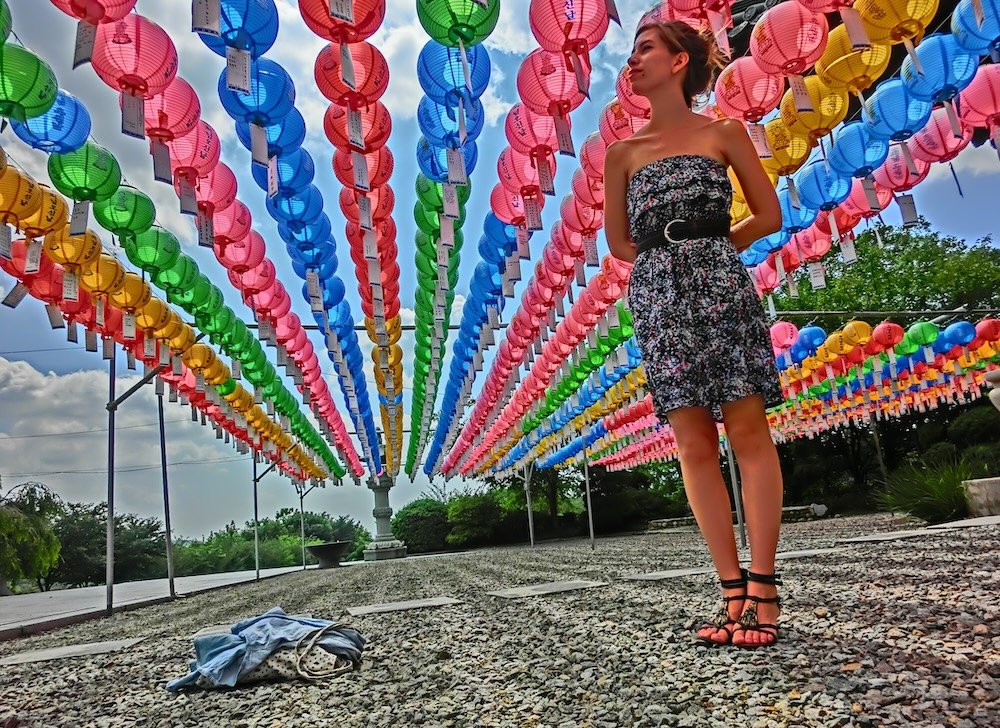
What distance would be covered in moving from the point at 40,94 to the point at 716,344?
3916 millimetres

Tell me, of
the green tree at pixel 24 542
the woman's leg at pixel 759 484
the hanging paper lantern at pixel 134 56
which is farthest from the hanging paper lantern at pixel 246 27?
the green tree at pixel 24 542

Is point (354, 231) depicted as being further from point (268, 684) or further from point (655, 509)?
point (655, 509)

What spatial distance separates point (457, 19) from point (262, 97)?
4.10 ft

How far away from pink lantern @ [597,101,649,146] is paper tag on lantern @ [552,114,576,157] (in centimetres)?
37

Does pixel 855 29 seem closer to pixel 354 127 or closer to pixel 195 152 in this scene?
pixel 354 127

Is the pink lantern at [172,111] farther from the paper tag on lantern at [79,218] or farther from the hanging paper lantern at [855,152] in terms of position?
the hanging paper lantern at [855,152]

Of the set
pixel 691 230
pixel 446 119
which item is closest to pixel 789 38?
pixel 446 119

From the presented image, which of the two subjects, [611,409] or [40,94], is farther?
[611,409]

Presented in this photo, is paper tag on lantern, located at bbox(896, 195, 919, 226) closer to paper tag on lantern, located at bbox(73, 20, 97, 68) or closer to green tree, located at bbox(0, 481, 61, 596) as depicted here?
paper tag on lantern, located at bbox(73, 20, 97, 68)

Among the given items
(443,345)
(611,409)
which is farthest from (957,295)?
(443,345)

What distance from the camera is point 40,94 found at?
3658 millimetres

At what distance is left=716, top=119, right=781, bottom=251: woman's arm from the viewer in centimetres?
193

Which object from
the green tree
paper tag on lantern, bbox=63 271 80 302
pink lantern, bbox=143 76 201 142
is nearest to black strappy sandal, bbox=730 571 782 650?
pink lantern, bbox=143 76 201 142

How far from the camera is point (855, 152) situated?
5.06 meters
